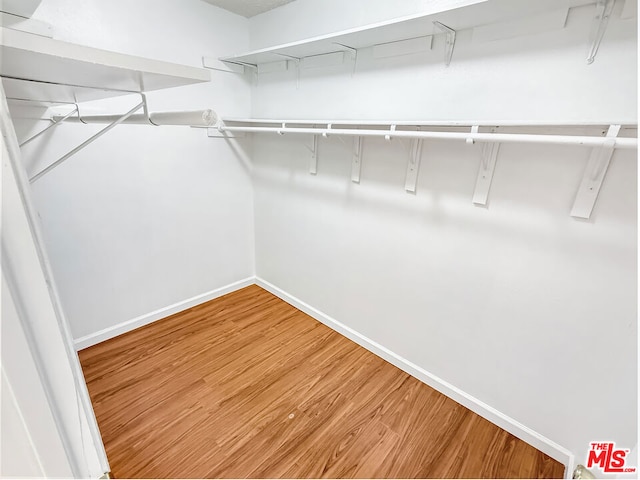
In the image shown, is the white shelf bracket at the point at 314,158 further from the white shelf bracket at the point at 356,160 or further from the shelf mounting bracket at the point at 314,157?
the white shelf bracket at the point at 356,160

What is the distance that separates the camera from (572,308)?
4.36ft

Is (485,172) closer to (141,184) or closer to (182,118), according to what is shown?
(182,118)

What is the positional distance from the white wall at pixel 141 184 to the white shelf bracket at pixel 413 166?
1.57 m

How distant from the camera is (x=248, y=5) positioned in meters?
2.14

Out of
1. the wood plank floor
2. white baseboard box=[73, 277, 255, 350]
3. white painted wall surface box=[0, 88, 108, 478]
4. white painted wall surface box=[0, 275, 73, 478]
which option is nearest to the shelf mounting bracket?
the wood plank floor

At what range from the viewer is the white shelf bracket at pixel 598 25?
42.0 inches

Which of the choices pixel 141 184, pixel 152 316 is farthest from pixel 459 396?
pixel 141 184

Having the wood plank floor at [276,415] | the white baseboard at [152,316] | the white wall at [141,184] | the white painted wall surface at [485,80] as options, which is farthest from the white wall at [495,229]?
the white baseboard at [152,316]

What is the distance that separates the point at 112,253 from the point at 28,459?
204cm

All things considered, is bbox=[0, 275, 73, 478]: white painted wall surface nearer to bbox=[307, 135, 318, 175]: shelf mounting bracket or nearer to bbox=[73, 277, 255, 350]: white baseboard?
bbox=[307, 135, 318, 175]: shelf mounting bracket

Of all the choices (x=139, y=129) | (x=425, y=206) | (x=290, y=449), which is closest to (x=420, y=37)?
(x=425, y=206)

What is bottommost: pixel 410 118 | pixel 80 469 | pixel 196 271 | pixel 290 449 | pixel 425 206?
pixel 290 449

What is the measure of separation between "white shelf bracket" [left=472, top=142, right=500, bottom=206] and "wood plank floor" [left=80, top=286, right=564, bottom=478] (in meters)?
1.22

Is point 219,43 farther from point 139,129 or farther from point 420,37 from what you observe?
point 420,37
